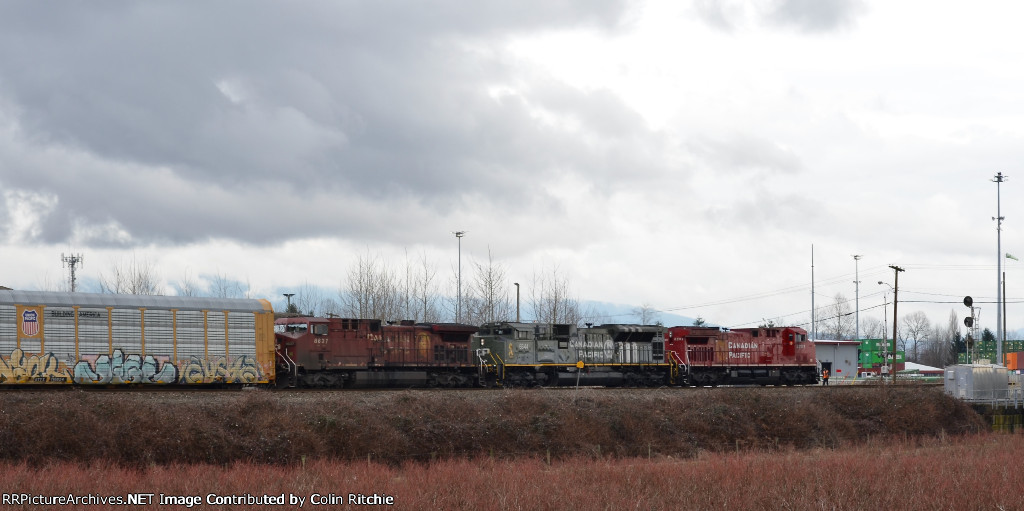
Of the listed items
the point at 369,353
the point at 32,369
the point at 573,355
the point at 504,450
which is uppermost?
the point at 32,369

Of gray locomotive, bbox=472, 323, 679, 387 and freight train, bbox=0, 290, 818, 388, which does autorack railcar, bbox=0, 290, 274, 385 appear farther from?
gray locomotive, bbox=472, 323, 679, 387

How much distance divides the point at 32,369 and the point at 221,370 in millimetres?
5765

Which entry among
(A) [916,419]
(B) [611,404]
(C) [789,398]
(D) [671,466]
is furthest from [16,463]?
(A) [916,419]

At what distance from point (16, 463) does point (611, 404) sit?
17.8 m

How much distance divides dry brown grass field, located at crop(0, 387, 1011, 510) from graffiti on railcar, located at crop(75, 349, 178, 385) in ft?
4.49

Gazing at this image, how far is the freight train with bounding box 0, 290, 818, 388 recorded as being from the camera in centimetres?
2866

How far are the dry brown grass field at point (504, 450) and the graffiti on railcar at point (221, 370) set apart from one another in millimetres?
1682

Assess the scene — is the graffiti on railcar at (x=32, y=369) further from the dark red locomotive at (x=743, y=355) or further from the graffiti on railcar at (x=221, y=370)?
the dark red locomotive at (x=743, y=355)

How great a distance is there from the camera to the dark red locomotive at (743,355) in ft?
141

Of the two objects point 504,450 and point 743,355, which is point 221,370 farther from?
point 743,355

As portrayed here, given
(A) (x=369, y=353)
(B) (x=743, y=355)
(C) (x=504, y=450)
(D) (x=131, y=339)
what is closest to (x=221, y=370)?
(D) (x=131, y=339)

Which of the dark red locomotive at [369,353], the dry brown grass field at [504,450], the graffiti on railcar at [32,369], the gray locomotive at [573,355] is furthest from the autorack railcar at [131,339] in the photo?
the gray locomotive at [573,355]

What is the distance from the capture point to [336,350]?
1350 inches

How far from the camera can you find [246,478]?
19297 millimetres
